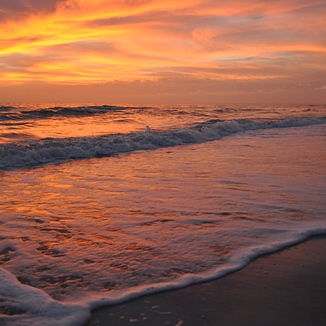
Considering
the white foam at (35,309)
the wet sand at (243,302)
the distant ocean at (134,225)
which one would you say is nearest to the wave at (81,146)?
the distant ocean at (134,225)

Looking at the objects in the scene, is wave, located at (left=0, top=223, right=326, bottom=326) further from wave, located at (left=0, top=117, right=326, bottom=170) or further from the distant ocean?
wave, located at (left=0, top=117, right=326, bottom=170)

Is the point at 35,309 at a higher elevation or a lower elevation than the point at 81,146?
lower

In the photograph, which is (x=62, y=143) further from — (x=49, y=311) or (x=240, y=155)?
(x=49, y=311)

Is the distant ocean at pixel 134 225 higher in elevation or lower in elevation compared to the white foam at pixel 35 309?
higher

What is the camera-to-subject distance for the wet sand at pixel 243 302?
2.35 meters

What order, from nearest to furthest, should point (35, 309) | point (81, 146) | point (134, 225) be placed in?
1. point (35, 309)
2. point (134, 225)
3. point (81, 146)

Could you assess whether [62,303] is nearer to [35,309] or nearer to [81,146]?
[35,309]

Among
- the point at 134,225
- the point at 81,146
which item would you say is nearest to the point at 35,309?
the point at 134,225

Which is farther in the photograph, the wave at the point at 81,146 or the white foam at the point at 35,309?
the wave at the point at 81,146

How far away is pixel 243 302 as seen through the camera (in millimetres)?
2555

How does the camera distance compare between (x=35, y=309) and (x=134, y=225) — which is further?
(x=134, y=225)

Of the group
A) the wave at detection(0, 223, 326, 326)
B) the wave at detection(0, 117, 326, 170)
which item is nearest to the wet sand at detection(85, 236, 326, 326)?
the wave at detection(0, 223, 326, 326)

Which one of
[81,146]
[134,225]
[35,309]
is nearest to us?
[35,309]

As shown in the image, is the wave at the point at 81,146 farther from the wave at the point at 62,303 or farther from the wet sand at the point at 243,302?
the wet sand at the point at 243,302
